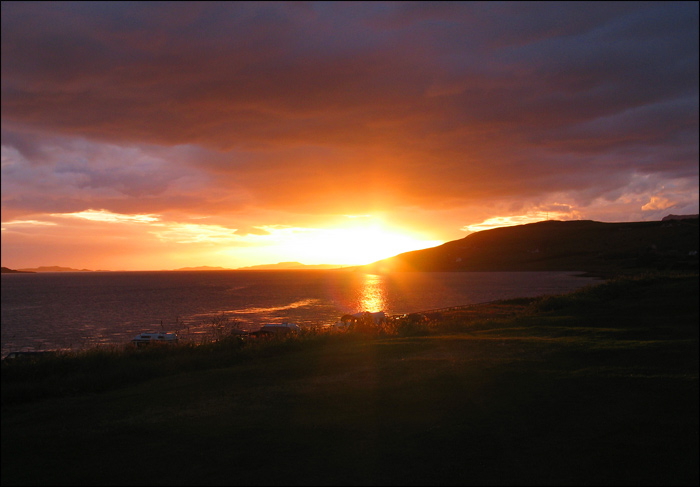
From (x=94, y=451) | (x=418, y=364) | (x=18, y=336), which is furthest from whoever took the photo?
(x=18, y=336)

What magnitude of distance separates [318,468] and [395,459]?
59.2 inches

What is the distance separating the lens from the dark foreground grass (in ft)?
29.8

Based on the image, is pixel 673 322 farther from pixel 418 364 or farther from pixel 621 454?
pixel 621 454

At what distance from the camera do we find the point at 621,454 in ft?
30.5

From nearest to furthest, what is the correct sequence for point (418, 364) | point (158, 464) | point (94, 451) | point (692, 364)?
point (158, 464) → point (94, 451) → point (692, 364) → point (418, 364)

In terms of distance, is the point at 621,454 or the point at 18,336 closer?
the point at 621,454

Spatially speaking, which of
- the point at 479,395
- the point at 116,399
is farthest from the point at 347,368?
the point at 116,399

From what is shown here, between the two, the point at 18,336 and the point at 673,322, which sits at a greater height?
the point at 673,322

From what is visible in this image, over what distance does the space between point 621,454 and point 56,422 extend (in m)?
14.0

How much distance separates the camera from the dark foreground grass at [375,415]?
29.8 feet

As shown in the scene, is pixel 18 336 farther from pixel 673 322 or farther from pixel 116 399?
pixel 673 322

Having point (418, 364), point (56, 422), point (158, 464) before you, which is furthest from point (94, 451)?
point (418, 364)

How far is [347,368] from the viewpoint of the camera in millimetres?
17062

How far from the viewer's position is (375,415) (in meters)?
11.8
